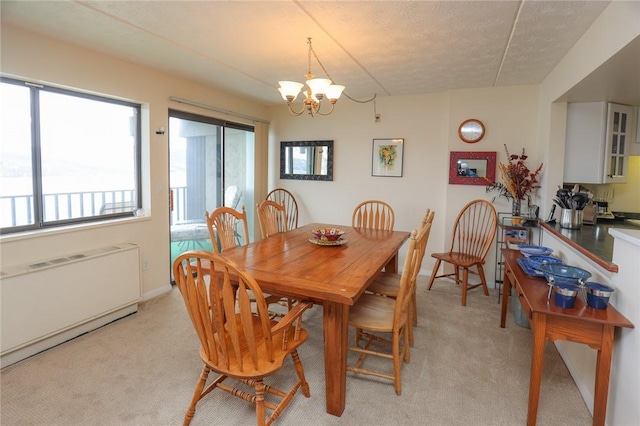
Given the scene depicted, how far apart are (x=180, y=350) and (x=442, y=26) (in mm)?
2968

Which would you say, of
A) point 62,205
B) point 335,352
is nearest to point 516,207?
point 335,352

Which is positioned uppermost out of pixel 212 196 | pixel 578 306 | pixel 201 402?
pixel 212 196

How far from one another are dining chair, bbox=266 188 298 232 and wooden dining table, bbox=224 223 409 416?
248 cm

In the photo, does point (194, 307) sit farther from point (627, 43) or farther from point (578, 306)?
point (627, 43)

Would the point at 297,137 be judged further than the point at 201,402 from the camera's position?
Yes

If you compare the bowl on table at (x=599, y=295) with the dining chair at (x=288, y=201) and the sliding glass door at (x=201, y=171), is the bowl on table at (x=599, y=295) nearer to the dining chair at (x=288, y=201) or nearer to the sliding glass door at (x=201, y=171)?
the sliding glass door at (x=201, y=171)

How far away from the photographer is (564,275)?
1.94m

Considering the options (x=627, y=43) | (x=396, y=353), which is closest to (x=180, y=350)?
(x=396, y=353)

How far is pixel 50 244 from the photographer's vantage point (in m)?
2.69

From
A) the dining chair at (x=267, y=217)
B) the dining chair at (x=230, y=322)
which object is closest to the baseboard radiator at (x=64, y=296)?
the dining chair at (x=267, y=217)

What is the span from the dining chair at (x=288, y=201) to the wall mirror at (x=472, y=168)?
2.27 m

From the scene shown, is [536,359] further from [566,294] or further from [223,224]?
[223,224]

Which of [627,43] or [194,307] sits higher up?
[627,43]

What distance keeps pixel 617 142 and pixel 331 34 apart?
9.65 ft
